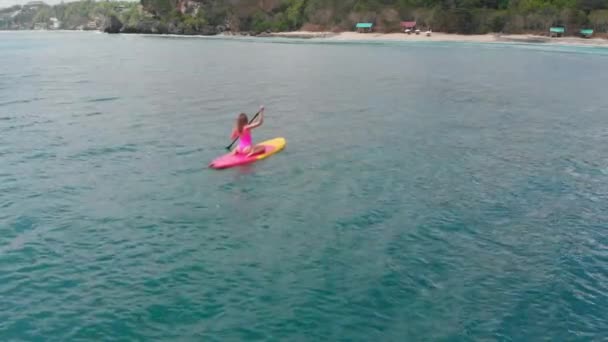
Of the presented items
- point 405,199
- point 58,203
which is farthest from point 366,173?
point 58,203

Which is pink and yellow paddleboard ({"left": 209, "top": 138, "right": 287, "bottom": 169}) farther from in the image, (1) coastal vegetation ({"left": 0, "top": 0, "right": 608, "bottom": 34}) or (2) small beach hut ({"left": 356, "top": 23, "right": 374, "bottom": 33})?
(2) small beach hut ({"left": 356, "top": 23, "right": 374, "bottom": 33})

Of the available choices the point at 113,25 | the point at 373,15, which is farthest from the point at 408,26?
the point at 113,25

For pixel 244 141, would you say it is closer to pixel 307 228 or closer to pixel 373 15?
pixel 307 228

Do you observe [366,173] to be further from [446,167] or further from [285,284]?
[285,284]

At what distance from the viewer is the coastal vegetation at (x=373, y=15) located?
116 meters

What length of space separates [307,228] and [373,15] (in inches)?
5545

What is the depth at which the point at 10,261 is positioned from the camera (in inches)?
467

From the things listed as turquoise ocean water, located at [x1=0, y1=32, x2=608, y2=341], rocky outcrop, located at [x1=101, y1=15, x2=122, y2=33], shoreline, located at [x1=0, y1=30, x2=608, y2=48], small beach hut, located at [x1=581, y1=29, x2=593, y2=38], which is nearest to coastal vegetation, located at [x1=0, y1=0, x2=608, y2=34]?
rocky outcrop, located at [x1=101, y1=15, x2=122, y2=33]

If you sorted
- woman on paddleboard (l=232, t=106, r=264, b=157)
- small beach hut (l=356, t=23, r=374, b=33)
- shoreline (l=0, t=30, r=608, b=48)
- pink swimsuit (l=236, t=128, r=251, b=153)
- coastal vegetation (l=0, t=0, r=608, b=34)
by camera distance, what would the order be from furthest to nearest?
small beach hut (l=356, t=23, r=374, b=33) < coastal vegetation (l=0, t=0, r=608, b=34) < shoreline (l=0, t=30, r=608, b=48) < pink swimsuit (l=236, t=128, r=251, b=153) < woman on paddleboard (l=232, t=106, r=264, b=157)

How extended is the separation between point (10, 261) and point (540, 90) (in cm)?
4001

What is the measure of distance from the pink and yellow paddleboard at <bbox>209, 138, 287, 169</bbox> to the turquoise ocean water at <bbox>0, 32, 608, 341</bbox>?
544 mm

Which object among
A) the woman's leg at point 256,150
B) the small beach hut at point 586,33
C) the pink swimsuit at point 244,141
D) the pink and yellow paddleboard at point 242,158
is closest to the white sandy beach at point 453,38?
the small beach hut at point 586,33

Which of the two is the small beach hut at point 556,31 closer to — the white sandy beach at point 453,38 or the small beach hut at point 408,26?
the white sandy beach at point 453,38

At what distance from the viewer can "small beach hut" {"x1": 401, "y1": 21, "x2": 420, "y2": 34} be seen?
135 m
